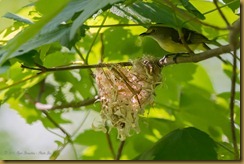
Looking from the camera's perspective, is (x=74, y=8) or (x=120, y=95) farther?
(x=120, y=95)

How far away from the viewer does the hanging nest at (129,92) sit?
1.07 metres

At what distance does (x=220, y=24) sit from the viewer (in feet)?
3.91

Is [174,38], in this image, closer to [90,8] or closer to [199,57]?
[199,57]

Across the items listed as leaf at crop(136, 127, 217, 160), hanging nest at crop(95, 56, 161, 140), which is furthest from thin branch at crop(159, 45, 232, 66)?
leaf at crop(136, 127, 217, 160)

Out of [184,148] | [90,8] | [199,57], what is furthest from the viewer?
[184,148]

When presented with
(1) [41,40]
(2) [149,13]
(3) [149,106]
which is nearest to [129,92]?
(3) [149,106]

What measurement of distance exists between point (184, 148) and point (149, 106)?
170mm

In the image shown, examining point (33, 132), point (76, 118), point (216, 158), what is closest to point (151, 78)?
point (216, 158)

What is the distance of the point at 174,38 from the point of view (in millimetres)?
1094

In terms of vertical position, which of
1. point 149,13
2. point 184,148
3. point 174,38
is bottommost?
point 184,148

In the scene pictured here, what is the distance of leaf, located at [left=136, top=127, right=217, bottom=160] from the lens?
3.34ft

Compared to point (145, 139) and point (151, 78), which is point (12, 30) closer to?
point (151, 78)

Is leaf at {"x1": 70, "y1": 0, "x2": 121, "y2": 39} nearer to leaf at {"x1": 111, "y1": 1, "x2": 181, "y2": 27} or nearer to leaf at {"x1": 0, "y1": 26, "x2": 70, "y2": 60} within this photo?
→ leaf at {"x1": 0, "y1": 26, "x2": 70, "y2": 60}

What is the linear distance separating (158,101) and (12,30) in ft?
1.70
